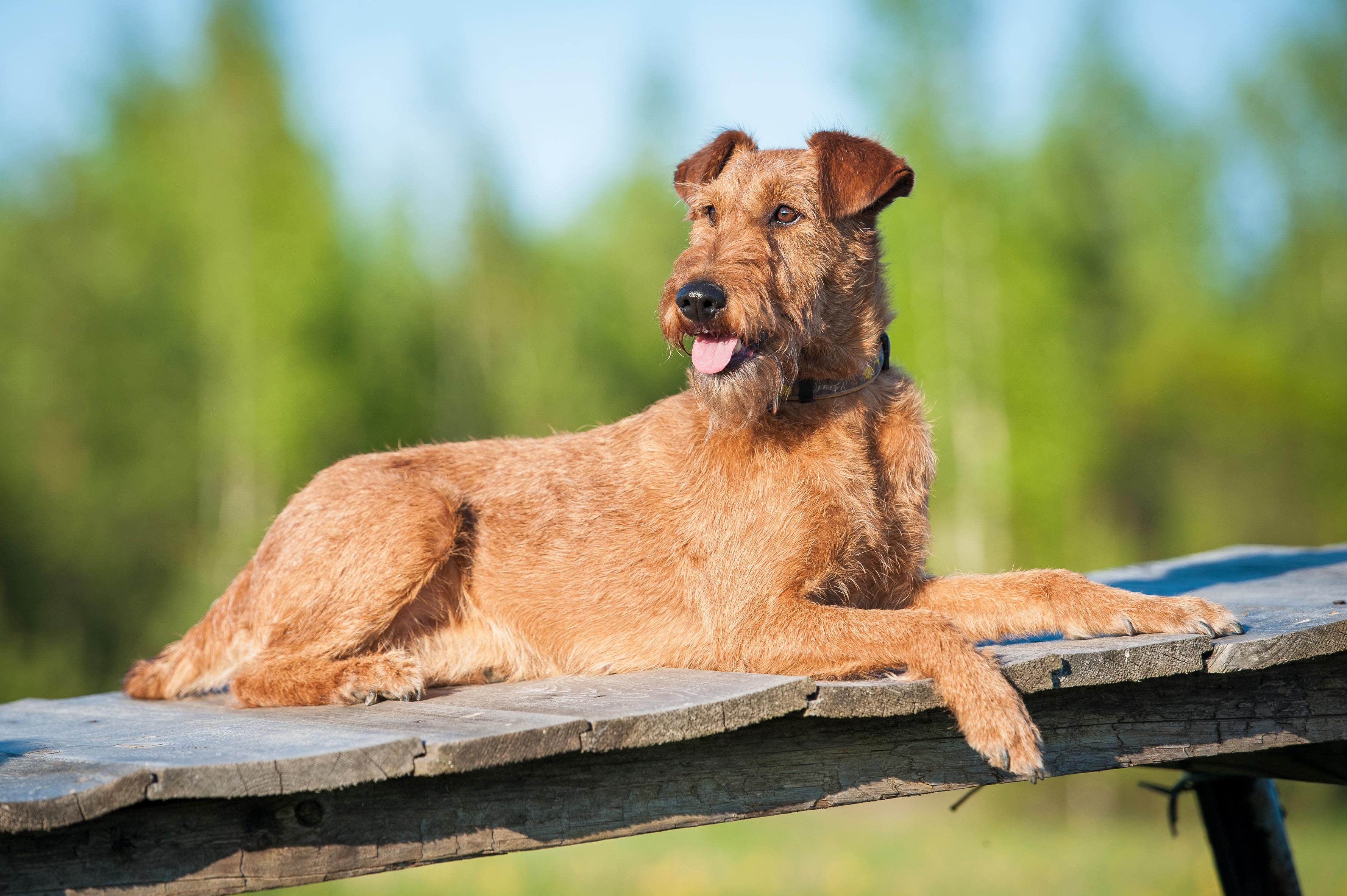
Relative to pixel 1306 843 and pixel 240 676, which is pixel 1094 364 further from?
pixel 240 676

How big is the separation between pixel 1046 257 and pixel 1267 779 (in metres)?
12.4

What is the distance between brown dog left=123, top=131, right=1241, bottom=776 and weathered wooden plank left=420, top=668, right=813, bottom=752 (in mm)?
487

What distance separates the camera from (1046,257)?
17.0 m

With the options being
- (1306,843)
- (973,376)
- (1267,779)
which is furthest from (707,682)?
(973,376)

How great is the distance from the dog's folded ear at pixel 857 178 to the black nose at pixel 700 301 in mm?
681

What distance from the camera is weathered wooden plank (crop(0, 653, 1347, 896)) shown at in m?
2.85

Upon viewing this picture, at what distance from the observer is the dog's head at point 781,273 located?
14.0 ft

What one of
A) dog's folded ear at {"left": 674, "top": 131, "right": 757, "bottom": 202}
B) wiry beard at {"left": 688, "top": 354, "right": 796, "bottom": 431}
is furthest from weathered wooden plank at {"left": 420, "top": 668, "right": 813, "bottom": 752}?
dog's folded ear at {"left": 674, "top": 131, "right": 757, "bottom": 202}

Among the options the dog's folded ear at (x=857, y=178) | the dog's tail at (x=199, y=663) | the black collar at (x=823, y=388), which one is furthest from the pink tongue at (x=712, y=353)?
the dog's tail at (x=199, y=663)

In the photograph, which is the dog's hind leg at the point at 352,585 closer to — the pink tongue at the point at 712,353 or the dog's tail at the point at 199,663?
the dog's tail at the point at 199,663

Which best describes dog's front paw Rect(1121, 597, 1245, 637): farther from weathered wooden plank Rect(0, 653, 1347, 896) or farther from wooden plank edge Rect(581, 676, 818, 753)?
wooden plank edge Rect(581, 676, 818, 753)

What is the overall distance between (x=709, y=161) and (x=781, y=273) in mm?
841

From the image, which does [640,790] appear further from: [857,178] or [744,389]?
[857,178]

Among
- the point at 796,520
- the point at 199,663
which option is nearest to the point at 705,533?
the point at 796,520
